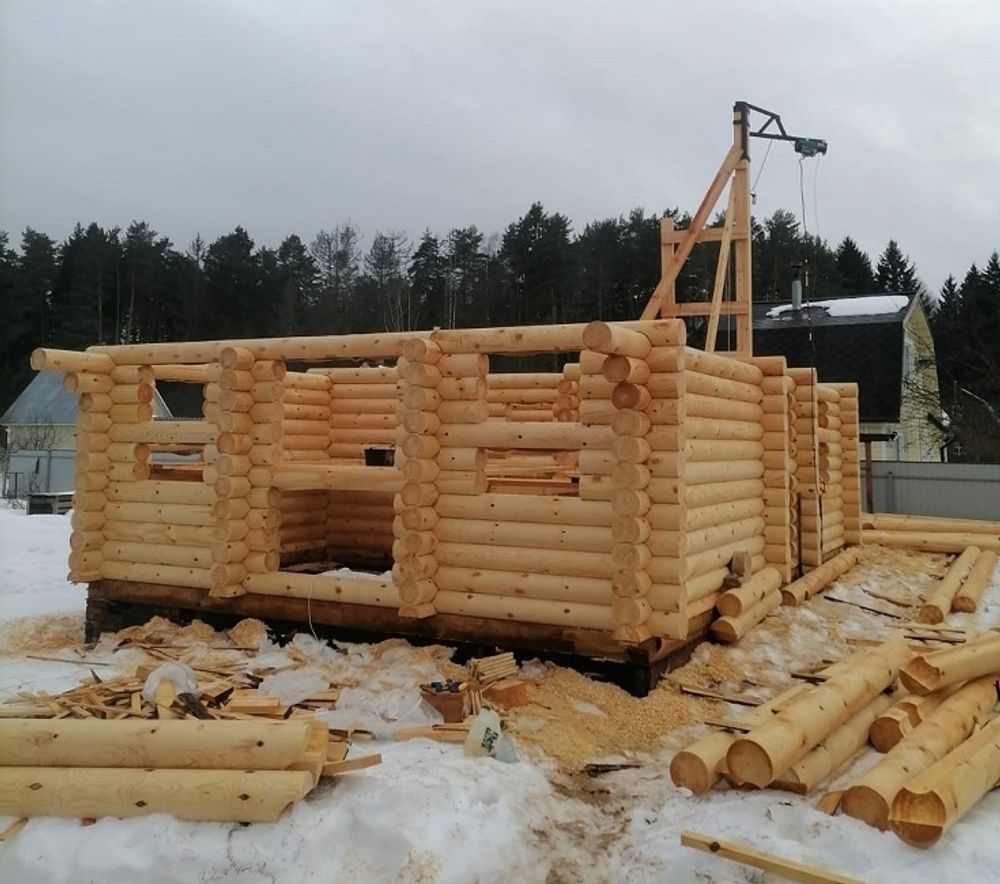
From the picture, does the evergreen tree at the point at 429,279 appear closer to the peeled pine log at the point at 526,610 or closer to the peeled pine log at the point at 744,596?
the peeled pine log at the point at 744,596

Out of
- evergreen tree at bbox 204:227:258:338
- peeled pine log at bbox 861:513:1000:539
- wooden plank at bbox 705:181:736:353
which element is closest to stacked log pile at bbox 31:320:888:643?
wooden plank at bbox 705:181:736:353

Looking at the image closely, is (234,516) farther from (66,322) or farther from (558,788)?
(66,322)

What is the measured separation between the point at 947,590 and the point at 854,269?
129 ft

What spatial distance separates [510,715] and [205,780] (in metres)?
2.77

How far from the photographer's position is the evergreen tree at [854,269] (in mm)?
45625

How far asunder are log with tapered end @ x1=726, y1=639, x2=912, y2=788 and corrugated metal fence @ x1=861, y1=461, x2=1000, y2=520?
15868 millimetres

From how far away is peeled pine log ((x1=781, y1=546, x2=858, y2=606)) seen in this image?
10.8 meters

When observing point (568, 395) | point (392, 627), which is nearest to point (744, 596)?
point (392, 627)

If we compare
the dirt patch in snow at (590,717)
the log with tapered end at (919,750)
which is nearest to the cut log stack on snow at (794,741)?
the log with tapered end at (919,750)

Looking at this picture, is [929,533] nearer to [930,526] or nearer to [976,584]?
[930,526]

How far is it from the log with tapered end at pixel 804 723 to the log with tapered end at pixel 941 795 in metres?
0.77

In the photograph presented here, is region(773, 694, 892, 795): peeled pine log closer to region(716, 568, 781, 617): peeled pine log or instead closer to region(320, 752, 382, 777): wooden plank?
region(716, 568, 781, 617): peeled pine log

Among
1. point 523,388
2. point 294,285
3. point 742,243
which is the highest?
point 294,285

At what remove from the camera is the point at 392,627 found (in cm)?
846
